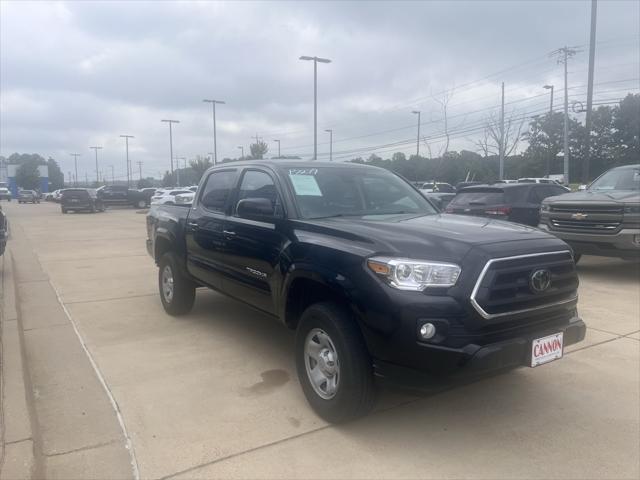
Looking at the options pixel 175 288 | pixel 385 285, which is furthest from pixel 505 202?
pixel 385 285

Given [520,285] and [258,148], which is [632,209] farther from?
[258,148]

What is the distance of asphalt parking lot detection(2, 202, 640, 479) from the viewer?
322 centimetres

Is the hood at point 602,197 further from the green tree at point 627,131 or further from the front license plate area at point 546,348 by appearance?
the green tree at point 627,131

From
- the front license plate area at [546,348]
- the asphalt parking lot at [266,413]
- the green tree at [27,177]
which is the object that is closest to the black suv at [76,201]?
the asphalt parking lot at [266,413]

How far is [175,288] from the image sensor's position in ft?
20.8

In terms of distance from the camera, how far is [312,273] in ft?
12.1

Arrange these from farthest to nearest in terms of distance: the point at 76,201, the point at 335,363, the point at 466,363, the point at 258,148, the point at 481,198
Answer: the point at 258,148
the point at 76,201
the point at 481,198
the point at 335,363
the point at 466,363

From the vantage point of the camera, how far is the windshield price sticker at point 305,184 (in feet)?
14.5

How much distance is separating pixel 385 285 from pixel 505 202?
25.7 feet

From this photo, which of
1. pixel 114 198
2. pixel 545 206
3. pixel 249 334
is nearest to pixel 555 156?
pixel 114 198

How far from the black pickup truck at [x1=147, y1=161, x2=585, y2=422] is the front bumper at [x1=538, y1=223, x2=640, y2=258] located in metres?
4.76

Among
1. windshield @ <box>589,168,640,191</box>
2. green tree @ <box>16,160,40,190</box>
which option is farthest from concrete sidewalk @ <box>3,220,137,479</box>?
green tree @ <box>16,160,40,190</box>

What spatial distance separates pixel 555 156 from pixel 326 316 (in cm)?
5922

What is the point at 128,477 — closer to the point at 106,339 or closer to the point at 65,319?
the point at 106,339
